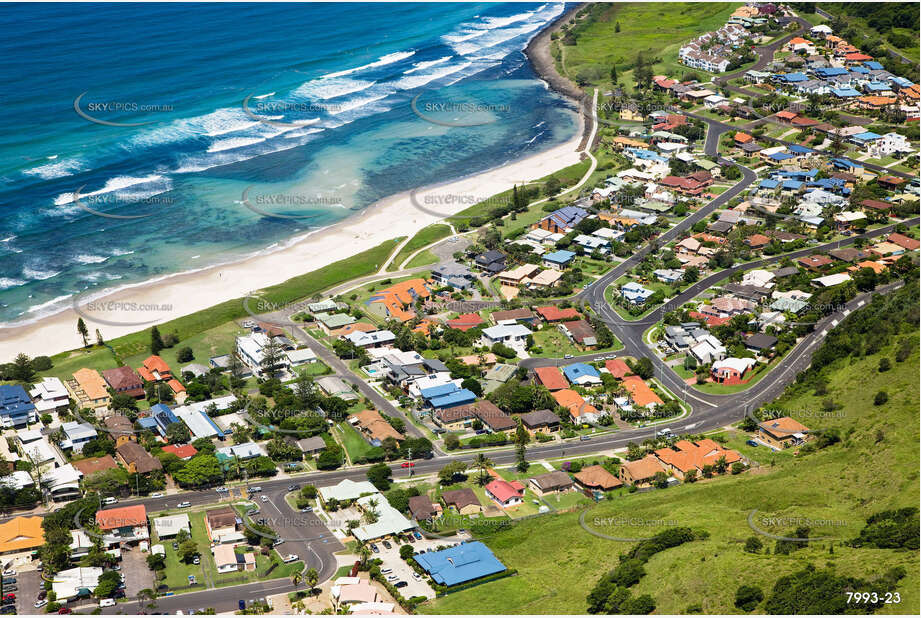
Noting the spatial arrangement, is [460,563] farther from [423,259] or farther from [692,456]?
[423,259]

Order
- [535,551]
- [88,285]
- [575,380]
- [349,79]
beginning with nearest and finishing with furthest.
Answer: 1. [535,551]
2. [575,380]
3. [88,285]
4. [349,79]

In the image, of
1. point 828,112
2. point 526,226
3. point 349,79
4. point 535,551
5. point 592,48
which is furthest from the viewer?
point 592,48

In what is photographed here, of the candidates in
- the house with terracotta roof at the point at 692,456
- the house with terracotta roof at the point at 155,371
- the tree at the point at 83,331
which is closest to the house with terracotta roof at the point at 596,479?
the house with terracotta roof at the point at 692,456

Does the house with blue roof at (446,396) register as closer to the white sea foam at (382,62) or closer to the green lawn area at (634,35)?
the green lawn area at (634,35)

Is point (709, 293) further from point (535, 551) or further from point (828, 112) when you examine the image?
point (828, 112)

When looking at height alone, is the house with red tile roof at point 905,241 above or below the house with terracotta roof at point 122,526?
below

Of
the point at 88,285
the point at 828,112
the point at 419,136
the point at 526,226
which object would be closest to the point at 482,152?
the point at 419,136

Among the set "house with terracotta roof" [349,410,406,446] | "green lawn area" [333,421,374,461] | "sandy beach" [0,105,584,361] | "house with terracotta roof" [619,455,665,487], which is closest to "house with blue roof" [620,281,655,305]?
"house with terracotta roof" [619,455,665,487]
